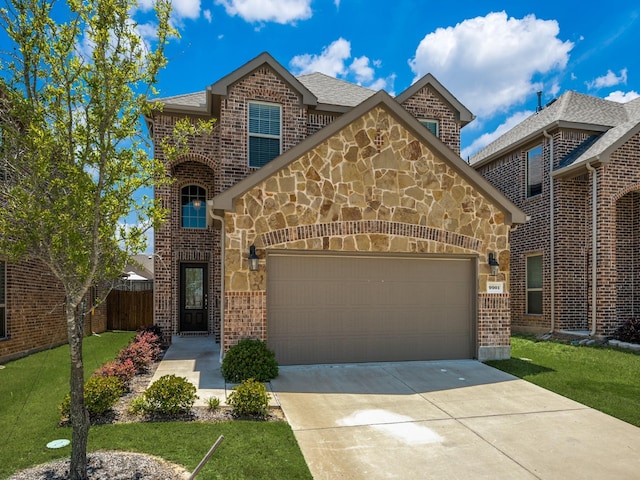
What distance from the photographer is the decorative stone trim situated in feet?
29.0

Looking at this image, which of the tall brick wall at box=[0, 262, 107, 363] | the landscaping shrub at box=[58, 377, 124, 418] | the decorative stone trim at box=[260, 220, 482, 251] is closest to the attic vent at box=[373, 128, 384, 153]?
the decorative stone trim at box=[260, 220, 482, 251]

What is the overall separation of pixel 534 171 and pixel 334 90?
7.43 meters

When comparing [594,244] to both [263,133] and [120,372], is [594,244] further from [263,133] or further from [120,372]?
[120,372]

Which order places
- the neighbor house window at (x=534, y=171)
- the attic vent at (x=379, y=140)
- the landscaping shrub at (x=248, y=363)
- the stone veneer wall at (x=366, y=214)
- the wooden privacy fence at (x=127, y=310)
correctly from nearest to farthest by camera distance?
the landscaping shrub at (x=248, y=363) → the stone veneer wall at (x=366, y=214) → the attic vent at (x=379, y=140) → the neighbor house window at (x=534, y=171) → the wooden privacy fence at (x=127, y=310)

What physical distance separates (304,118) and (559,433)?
9673mm

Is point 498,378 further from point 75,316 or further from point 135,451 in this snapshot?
point 75,316

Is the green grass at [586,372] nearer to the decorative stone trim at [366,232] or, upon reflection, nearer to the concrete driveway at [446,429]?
the concrete driveway at [446,429]

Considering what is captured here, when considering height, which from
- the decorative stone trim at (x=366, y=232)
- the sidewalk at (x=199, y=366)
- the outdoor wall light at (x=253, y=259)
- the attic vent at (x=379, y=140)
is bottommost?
the sidewalk at (x=199, y=366)

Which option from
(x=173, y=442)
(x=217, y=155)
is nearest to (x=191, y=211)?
(x=217, y=155)

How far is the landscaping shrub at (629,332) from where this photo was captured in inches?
467

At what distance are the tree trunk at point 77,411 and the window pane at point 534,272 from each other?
46.8ft

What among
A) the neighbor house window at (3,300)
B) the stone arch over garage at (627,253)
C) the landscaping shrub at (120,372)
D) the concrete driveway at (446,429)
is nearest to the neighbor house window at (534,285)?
the stone arch over garage at (627,253)

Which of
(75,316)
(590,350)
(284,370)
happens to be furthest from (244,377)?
(590,350)

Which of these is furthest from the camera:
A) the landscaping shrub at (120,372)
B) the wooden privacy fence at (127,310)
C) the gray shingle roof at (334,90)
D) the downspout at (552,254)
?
the wooden privacy fence at (127,310)
